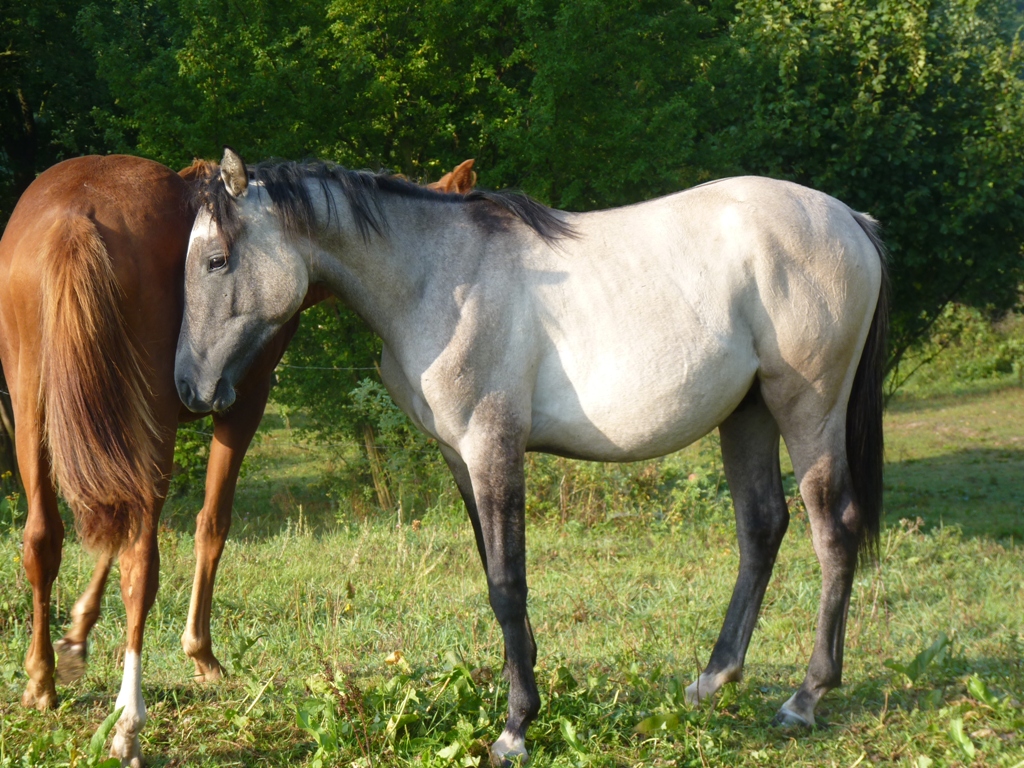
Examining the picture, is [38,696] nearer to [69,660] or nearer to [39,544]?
[69,660]

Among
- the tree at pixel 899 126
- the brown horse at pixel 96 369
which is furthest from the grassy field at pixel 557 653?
the tree at pixel 899 126

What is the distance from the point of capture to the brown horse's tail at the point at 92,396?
9.86 ft

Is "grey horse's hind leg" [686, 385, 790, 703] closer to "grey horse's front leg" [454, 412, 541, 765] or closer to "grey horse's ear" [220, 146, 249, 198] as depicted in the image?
"grey horse's front leg" [454, 412, 541, 765]

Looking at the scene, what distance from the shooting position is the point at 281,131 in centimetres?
911

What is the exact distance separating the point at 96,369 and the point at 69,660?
1123 millimetres

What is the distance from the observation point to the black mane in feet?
10.3

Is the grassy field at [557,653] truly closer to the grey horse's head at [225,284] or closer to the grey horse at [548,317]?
the grey horse at [548,317]

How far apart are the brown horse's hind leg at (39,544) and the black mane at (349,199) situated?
92cm

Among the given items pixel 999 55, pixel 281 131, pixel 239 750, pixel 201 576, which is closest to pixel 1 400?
pixel 281 131

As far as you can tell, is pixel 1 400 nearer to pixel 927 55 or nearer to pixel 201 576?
pixel 201 576

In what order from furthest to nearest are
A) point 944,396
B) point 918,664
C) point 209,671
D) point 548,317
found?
point 944,396
point 209,671
point 918,664
point 548,317

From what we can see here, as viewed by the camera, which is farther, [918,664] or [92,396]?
[918,664]

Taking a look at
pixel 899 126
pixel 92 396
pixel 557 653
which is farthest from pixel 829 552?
pixel 899 126

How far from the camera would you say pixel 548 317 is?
327 cm
